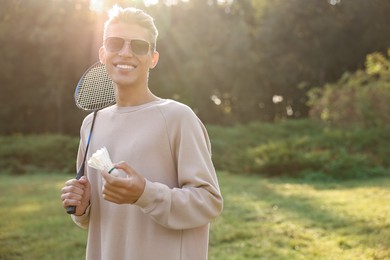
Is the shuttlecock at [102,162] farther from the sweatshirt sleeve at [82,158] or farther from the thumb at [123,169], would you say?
the sweatshirt sleeve at [82,158]

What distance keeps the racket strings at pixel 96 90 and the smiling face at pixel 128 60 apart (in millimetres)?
343

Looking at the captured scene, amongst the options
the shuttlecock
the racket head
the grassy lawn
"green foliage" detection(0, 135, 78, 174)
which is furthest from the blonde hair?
"green foliage" detection(0, 135, 78, 174)

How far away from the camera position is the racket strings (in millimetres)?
2725

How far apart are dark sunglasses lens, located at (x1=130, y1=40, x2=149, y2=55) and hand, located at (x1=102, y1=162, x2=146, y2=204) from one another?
2.01 ft

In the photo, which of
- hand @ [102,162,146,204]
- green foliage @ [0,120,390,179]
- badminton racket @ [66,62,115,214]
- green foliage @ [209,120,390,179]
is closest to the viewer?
hand @ [102,162,146,204]

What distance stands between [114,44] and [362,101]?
1689 cm

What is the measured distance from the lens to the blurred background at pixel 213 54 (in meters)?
26.8

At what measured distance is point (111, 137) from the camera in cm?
231

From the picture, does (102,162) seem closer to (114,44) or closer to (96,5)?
(114,44)

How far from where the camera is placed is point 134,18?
2309 millimetres

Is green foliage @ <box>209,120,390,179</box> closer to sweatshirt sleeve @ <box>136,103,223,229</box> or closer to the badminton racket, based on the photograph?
the badminton racket

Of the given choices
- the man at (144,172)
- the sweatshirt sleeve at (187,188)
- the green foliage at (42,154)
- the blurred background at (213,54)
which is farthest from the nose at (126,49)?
the blurred background at (213,54)

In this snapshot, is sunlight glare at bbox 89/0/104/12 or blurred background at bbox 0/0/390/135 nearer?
sunlight glare at bbox 89/0/104/12

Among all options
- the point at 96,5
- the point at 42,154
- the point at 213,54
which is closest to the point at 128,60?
the point at 42,154
